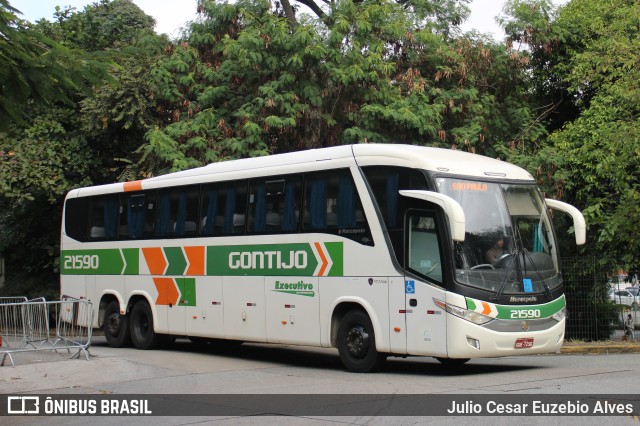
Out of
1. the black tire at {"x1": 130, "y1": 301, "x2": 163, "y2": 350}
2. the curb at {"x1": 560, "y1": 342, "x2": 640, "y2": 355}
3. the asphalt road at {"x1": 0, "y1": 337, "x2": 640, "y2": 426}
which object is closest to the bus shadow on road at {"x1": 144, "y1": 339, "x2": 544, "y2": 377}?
the asphalt road at {"x1": 0, "y1": 337, "x2": 640, "y2": 426}

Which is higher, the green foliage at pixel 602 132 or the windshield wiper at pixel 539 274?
the green foliage at pixel 602 132

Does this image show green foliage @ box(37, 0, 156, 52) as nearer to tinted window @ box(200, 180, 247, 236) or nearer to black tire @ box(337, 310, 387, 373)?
tinted window @ box(200, 180, 247, 236)

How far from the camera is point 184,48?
2406 cm

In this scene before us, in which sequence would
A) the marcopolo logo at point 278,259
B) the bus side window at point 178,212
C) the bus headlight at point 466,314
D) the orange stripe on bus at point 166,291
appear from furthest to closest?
the orange stripe on bus at point 166,291, the bus side window at point 178,212, the marcopolo logo at point 278,259, the bus headlight at point 466,314

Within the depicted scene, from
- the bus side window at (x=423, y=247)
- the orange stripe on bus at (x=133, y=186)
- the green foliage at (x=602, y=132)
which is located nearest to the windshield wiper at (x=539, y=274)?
the bus side window at (x=423, y=247)

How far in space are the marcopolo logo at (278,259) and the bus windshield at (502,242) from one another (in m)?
2.35

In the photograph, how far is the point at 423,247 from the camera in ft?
43.7

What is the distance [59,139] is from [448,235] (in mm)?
17434

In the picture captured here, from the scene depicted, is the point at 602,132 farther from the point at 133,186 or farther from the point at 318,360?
the point at 133,186

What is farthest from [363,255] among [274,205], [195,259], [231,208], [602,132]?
[602,132]

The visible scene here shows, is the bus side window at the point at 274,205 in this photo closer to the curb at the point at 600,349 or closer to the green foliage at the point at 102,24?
the curb at the point at 600,349

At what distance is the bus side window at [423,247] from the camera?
1312cm

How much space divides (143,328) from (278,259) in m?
5.26

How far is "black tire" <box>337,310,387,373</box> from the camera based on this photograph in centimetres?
1398
